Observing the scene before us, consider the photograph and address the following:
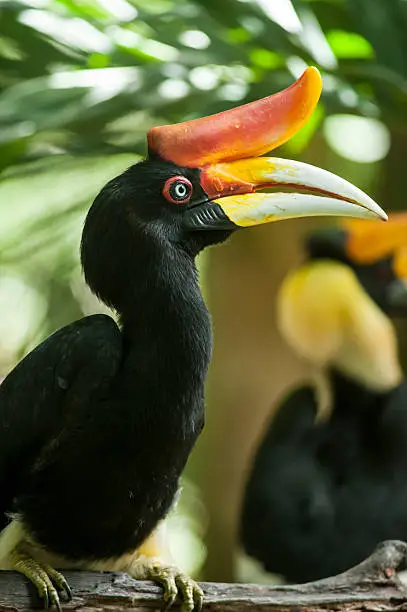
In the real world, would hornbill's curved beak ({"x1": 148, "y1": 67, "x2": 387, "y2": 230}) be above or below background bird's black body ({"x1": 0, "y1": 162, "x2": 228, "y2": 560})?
above

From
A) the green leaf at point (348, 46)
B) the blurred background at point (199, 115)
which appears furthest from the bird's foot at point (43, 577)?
the green leaf at point (348, 46)

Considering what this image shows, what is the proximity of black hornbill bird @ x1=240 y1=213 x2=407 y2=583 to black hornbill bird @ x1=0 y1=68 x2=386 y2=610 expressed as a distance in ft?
2.46

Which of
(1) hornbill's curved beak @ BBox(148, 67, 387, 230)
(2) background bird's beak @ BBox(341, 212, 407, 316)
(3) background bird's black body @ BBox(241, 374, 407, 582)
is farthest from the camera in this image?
(2) background bird's beak @ BBox(341, 212, 407, 316)

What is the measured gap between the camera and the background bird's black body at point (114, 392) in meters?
1.03

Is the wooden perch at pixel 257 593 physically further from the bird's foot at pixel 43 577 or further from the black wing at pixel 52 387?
the black wing at pixel 52 387

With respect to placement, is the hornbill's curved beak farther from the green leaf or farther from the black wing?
the green leaf

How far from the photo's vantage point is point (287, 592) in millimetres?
1109

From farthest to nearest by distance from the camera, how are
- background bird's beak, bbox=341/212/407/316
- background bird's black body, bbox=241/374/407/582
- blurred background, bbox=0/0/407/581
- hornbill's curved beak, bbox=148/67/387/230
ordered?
background bird's beak, bbox=341/212/407/316
background bird's black body, bbox=241/374/407/582
blurred background, bbox=0/0/407/581
hornbill's curved beak, bbox=148/67/387/230

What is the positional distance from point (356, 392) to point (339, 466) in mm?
169

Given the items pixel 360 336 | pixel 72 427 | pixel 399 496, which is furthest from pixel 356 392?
pixel 72 427

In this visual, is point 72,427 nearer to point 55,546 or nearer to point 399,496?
point 55,546

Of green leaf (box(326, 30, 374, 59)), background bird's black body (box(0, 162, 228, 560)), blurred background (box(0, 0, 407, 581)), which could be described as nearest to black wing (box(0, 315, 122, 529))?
background bird's black body (box(0, 162, 228, 560))

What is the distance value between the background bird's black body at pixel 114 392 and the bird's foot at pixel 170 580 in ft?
0.22

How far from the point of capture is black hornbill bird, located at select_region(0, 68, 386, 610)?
1.03 meters
